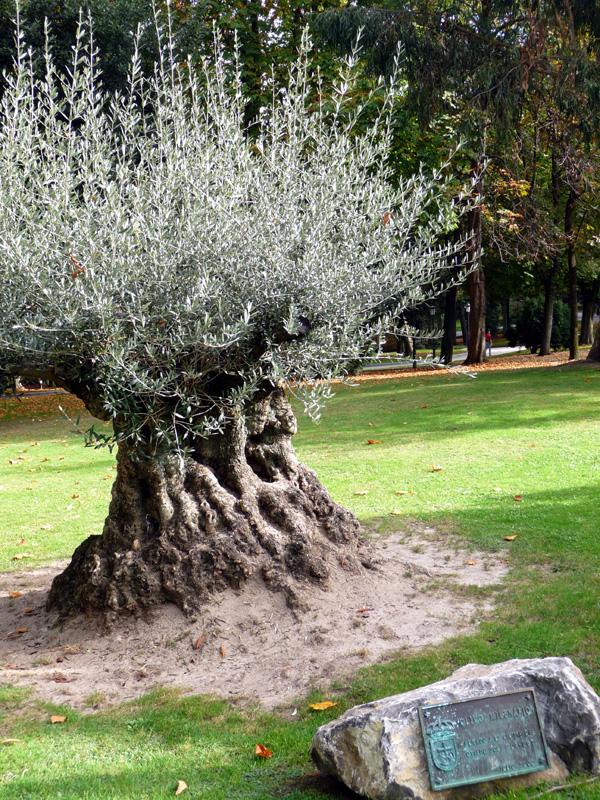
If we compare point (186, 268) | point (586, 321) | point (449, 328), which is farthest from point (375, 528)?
point (586, 321)

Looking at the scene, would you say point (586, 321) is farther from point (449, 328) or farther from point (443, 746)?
point (443, 746)

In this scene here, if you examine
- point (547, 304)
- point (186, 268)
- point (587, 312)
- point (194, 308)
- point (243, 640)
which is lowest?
point (243, 640)

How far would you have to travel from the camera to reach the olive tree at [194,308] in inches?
227

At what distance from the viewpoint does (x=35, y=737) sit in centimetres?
547

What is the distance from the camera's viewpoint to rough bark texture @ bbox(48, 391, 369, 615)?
696cm

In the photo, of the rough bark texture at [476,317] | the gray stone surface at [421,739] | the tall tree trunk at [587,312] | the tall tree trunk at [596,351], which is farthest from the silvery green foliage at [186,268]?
the tall tree trunk at [587,312]

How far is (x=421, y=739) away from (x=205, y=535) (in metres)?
3.26

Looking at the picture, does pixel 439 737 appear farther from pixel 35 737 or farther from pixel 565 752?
pixel 35 737

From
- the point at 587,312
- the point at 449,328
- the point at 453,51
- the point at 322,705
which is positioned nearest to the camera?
the point at 322,705

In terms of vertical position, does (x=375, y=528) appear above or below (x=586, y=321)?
below

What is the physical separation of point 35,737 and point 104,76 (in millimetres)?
19142

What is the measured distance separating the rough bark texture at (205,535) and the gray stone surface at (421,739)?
8.52 feet

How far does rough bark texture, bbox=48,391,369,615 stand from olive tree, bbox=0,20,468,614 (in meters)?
0.02

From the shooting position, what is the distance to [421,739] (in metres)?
4.24
